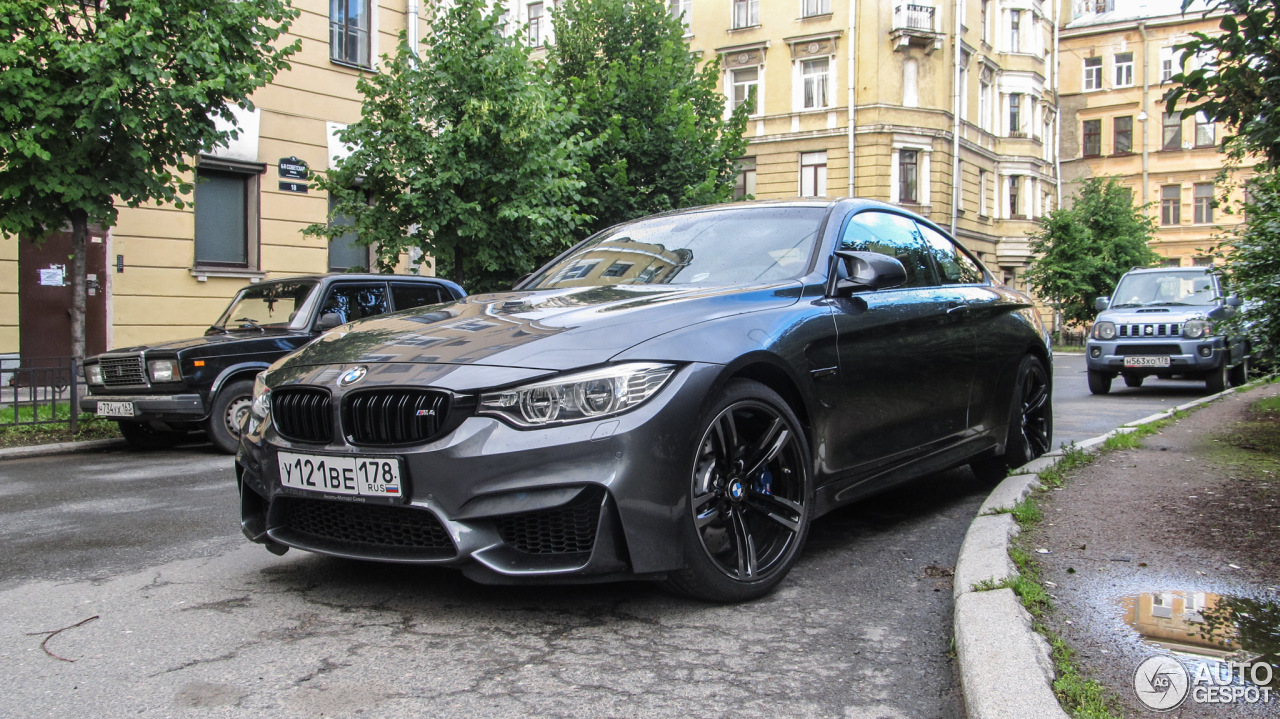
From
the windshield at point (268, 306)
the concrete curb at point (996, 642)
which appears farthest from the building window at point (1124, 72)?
the concrete curb at point (996, 642)

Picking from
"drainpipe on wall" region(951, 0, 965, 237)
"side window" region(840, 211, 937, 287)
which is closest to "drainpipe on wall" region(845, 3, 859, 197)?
"drainpipe on wall" region(951, 0, 965, 237)

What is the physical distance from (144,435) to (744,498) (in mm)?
7829

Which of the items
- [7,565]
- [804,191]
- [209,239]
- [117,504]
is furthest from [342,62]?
[804,191]

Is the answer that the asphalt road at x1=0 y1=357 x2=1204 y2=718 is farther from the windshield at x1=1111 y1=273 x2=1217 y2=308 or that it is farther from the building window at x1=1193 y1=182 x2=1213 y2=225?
the building window at x1=1193 y1=182 x2=1213 y2=225

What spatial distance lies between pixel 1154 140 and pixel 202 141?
5396 centimetres

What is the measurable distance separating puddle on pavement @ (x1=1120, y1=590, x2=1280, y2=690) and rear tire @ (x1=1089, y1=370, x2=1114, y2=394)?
11.8 m

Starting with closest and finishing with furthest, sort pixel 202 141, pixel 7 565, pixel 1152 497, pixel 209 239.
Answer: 1. pixel 7 565
2. pixel 1152 497
3. pixel 202 141
4. pixel 209 239

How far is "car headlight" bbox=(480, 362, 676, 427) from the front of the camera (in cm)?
318

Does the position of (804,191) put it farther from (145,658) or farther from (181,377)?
(145,658)

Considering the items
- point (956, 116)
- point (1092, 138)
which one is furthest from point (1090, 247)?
point (1092, 138)

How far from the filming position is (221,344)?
8.76 metres

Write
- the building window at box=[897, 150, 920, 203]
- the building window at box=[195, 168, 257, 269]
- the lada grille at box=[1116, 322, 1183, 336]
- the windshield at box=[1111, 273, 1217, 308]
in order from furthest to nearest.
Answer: the building window at box=[897, 150, 920, 203], the building window at box=[195, 168, 257, 269], the windshield at box=[1111, 273, 1217, 308], the lada grille at box=[1116, 322, 1183, 336]

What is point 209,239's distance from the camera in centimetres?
1556

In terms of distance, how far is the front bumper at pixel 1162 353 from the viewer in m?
13.3
